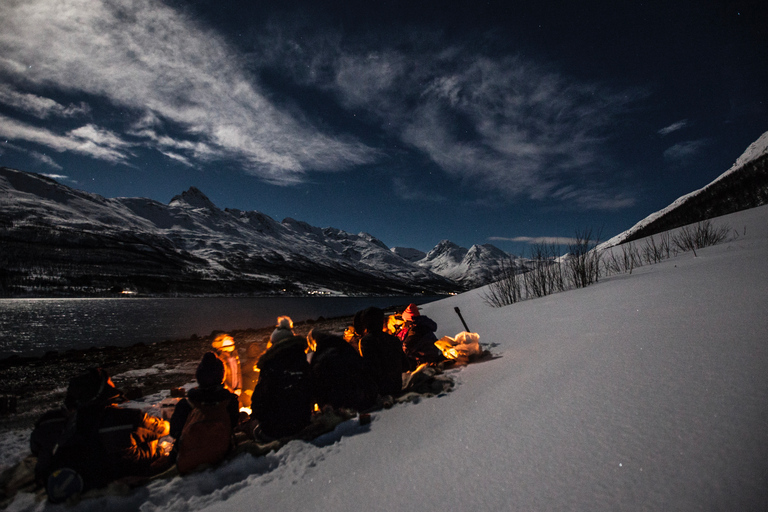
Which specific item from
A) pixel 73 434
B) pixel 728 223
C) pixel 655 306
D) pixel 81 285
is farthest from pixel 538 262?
pixel 81 285

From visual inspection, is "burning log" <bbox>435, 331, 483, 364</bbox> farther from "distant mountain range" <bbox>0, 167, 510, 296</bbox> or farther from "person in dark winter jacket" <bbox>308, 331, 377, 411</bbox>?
"distant mountain range" <bbox>0, 167, 510, 296</bbox>

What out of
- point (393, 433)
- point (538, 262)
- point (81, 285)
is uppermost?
point (81, 285)

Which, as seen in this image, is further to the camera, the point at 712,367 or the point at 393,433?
the point at 393,433

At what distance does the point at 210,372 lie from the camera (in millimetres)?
3018

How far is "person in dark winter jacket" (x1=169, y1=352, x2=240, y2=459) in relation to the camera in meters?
2.91

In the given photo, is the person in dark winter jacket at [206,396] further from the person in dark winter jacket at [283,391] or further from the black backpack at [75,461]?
the black backpack at [75,461]

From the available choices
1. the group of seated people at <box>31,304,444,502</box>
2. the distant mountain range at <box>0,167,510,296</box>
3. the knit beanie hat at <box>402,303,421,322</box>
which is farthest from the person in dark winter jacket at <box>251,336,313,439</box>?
the distant mountain range at <box>0,167,510,296</box>

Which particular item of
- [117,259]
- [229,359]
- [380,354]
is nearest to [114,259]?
[117,259]

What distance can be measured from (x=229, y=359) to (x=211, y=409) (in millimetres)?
1056

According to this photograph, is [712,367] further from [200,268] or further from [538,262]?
[200,268]

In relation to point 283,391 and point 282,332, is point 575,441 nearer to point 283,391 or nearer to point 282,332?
point 283,391

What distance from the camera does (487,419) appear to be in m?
2.50

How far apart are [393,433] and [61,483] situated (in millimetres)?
2618

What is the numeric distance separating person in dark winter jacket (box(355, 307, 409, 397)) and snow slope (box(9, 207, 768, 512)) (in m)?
0.73
